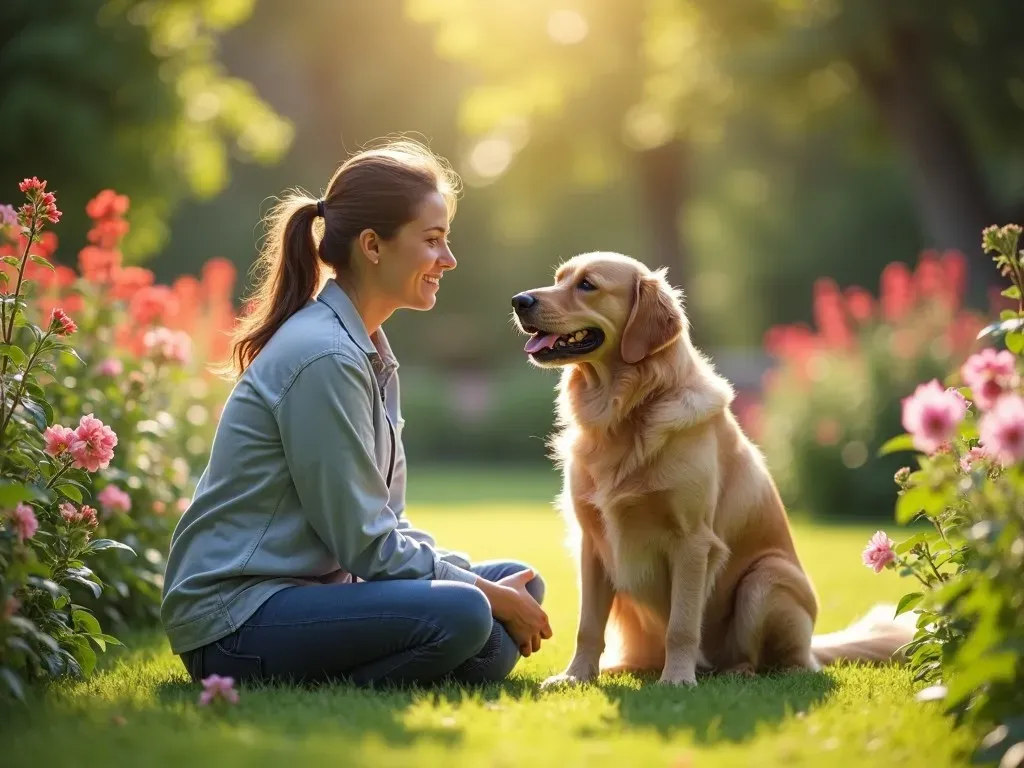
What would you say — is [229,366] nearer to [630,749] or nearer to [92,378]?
[92,378]

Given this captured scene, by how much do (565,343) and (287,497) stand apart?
4.26 ft

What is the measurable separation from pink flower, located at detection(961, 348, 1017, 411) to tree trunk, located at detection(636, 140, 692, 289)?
1962cm

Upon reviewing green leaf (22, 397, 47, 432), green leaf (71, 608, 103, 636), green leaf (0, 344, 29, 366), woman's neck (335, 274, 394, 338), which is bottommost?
green leaf (71, 608, 103, 636)

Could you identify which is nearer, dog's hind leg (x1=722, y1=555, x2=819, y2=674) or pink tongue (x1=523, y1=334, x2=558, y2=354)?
dog's hind leg (x1=722, y1=555, x2=819, y2=674)

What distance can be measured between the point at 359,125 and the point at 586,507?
29.6 m

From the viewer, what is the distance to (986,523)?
2723 millimetres

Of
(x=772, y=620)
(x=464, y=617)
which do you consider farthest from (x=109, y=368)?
(x=772, y=620)

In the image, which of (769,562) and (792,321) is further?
(792,321)

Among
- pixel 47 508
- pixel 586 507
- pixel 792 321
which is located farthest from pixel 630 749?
pixel 792 321

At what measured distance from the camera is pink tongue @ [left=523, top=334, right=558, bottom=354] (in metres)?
4.33

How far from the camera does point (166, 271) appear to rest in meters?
33.4

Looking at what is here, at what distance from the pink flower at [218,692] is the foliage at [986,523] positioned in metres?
1.89

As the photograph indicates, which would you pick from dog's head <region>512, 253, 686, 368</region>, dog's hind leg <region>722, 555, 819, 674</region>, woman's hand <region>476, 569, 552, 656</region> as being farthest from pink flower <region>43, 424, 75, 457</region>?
dog's hind leg <region>722, 555, 819, 674</region>

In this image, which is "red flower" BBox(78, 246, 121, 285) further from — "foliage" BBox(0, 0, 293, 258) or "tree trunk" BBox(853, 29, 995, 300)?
"tree trunk" BBox(853, 29, 995, 300)
